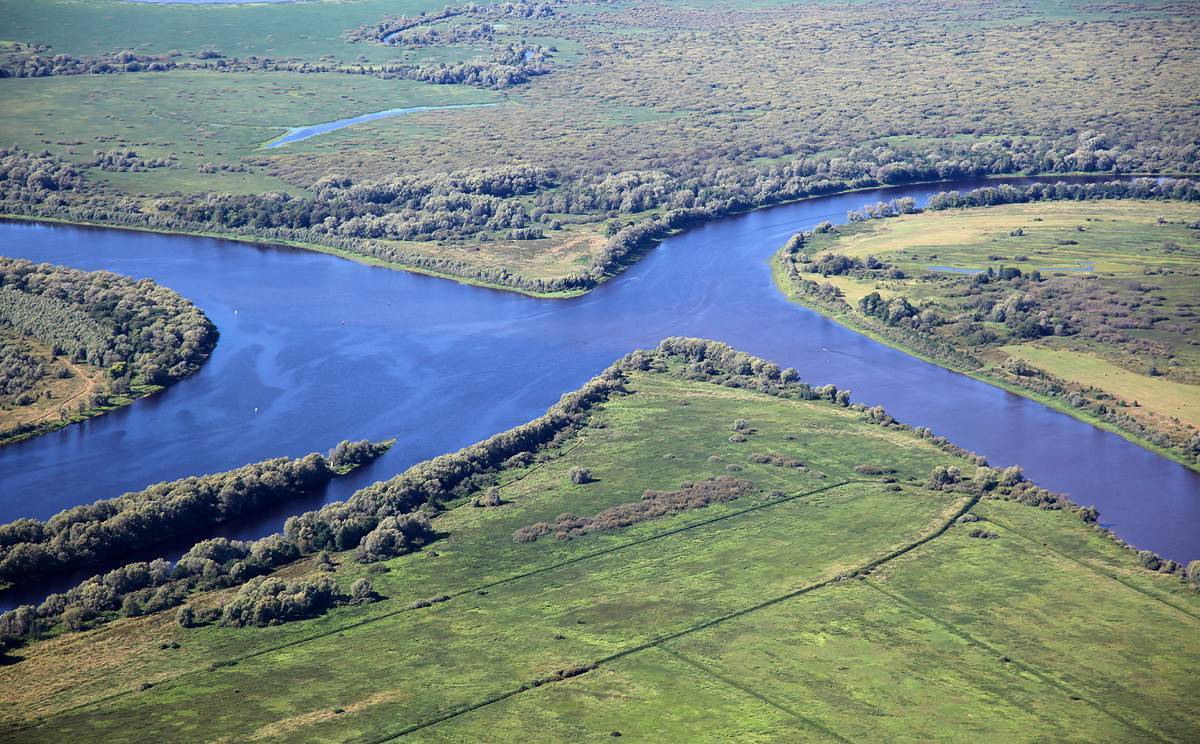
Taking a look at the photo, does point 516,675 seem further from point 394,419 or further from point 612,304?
point 612,304

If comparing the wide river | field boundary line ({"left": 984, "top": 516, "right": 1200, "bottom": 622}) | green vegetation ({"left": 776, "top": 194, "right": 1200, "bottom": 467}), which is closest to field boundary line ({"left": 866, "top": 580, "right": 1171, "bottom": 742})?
field boundary line ({"left": 984, "top": 516, "right": 1200, "bottom": 622})

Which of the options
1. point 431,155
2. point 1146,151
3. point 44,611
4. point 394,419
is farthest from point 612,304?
point 1146,151

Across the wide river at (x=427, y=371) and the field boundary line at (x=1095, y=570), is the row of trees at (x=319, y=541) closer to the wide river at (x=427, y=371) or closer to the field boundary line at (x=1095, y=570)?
the wide river at (x=427, y=371)

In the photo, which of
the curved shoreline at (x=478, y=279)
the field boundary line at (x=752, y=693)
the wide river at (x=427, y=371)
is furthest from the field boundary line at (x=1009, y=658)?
the curved shoreline at (x=478, y=279)

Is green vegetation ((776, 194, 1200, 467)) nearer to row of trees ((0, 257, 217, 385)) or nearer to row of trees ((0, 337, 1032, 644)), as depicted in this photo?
row of trees ((0, 337, 1032, 644))

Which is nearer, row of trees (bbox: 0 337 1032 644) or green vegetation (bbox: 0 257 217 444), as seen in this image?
row of trees (bbox: 0 337 1032 644)
